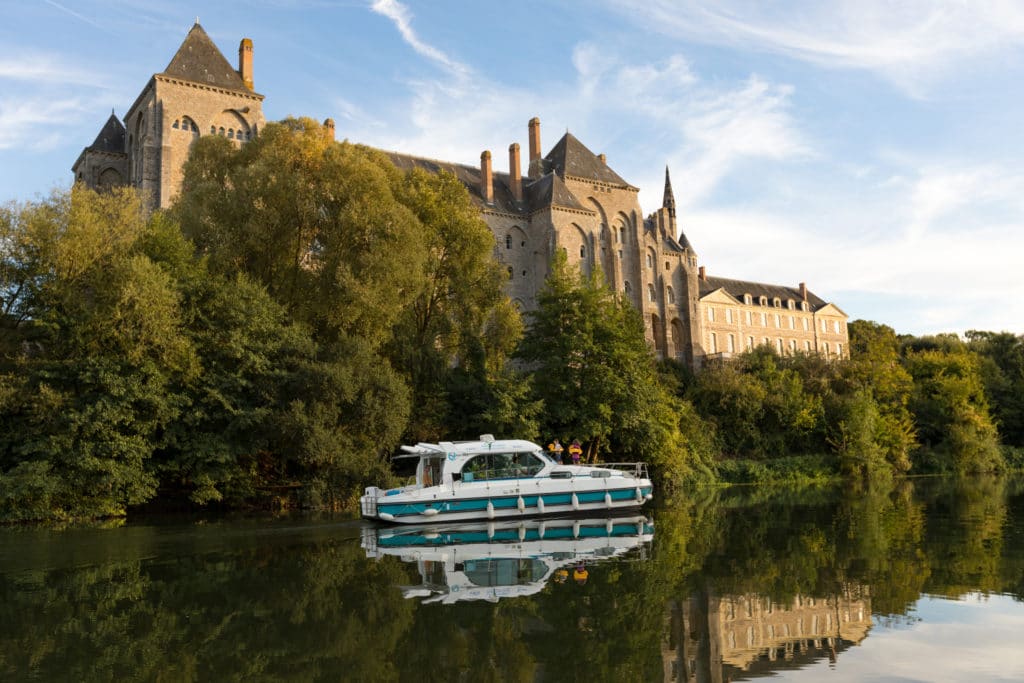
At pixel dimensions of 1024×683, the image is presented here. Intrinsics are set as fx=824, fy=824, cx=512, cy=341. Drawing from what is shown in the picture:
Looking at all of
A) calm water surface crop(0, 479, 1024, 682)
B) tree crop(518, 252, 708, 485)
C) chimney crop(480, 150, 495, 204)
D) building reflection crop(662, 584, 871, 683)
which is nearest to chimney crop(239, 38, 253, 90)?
chimney crop(480, 150, 495, 204)

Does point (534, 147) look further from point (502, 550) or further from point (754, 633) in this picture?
point (754, 633)

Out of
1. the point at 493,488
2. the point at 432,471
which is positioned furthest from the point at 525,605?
the point at 432,471

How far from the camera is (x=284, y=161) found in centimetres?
2906

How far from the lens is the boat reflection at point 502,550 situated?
1101 cm

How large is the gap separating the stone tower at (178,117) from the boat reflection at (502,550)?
3340cm

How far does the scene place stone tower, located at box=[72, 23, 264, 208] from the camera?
148ft

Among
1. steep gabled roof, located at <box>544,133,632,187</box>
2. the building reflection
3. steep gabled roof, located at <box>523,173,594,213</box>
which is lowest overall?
the building reflection

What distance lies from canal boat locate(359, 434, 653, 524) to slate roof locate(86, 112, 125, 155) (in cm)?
3950

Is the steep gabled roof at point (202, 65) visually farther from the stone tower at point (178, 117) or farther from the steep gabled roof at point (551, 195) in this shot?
the steep gabled roof at point (551, 195)

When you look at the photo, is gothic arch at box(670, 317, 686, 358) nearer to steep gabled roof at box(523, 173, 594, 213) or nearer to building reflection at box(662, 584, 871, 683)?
steep gabled roof at box(523, 173, 594, 213)

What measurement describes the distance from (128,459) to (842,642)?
20364 millimetres

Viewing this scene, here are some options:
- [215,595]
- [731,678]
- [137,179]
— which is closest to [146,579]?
[215,595]

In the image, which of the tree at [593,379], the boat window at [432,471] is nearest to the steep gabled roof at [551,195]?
the tree at [593,379]

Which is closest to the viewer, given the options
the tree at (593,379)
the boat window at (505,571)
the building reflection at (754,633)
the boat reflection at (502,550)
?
the building reflection at (754,633)
